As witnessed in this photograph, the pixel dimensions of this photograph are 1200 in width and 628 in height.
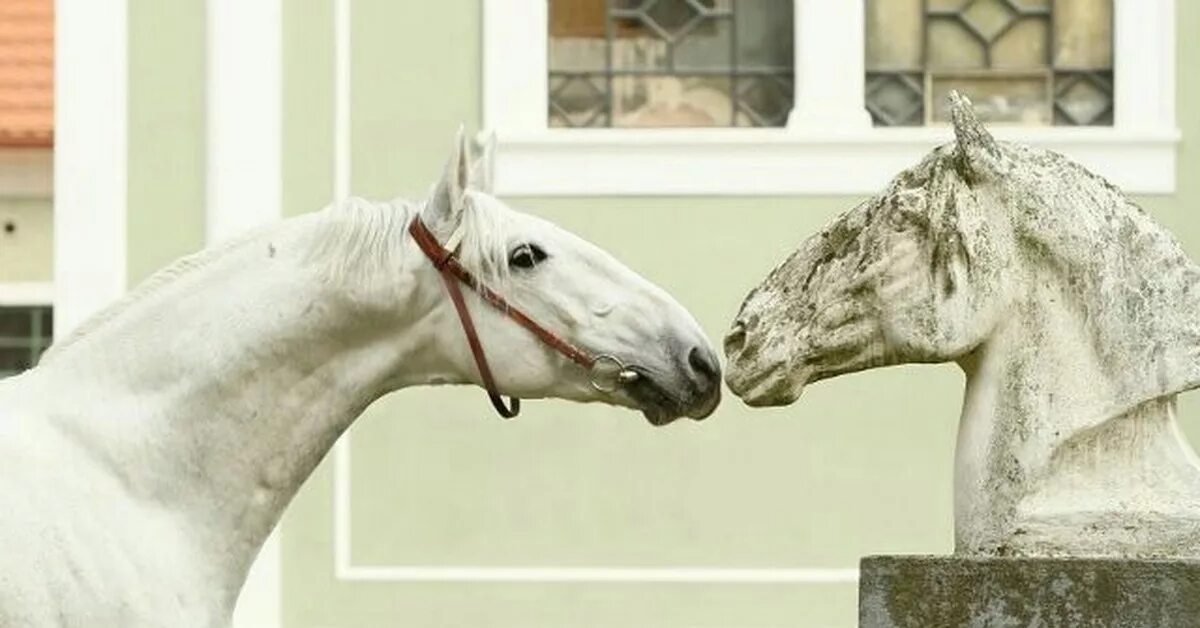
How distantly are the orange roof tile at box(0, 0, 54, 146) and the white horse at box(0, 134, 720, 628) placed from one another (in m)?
13.4

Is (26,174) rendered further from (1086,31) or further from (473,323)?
(473,323)

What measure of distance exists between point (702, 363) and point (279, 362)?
0.76 metres

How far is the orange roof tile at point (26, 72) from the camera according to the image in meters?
19.2

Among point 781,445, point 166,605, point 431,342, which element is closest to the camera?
point 166,605

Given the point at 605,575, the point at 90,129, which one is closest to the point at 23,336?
the point at 90,129

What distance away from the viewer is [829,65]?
52.9 ft

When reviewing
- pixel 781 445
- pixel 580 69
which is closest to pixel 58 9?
pixel 580 69

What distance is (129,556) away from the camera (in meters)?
5.68

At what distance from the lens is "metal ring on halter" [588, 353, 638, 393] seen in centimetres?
604

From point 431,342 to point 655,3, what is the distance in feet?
34.7

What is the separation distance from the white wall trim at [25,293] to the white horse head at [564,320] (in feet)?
45.6

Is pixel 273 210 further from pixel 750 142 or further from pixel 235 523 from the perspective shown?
pixel 235 523

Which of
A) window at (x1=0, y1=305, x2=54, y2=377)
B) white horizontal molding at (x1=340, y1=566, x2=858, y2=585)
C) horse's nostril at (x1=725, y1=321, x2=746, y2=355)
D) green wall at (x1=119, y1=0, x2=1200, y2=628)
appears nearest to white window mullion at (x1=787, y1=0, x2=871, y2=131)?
green wall at (x1=119, y1=0, x2=1200, y2=628)

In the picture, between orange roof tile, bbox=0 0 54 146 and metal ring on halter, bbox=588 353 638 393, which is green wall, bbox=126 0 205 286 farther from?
metal ring on halter, bbox=588 353 638 393
